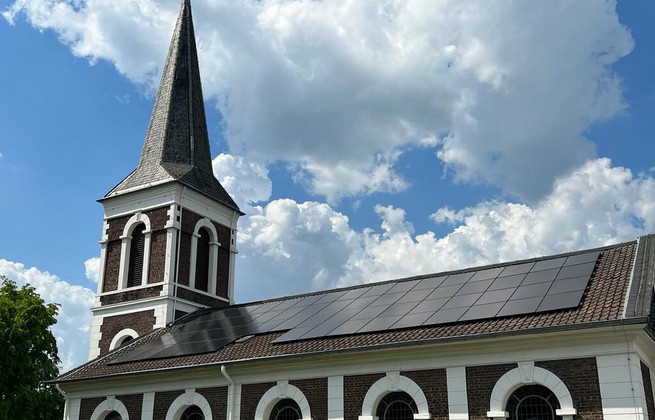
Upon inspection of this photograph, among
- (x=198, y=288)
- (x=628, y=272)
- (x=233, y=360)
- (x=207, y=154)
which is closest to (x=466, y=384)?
(x=628, y=272)

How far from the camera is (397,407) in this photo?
58.2 ft

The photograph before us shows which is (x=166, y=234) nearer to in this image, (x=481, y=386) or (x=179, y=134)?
(x=179, y=134)

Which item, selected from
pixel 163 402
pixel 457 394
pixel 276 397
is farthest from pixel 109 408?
pixel 457 394

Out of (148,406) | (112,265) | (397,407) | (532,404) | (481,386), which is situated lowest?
(532,404)

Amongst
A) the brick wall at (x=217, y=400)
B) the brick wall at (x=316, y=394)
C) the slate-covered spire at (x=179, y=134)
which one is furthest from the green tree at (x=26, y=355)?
the brick wall at (x=316, y=394)

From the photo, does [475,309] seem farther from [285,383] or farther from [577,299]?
[285,383]

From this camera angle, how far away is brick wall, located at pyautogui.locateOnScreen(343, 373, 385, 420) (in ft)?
59.0

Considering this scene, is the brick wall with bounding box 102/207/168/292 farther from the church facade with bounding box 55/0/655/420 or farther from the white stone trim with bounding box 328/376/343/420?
the white stone trim with bounding box 328/376/343/420

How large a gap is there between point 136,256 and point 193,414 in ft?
39.9

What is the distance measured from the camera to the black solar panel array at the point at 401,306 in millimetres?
18016

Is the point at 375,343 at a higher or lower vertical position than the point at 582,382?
higher

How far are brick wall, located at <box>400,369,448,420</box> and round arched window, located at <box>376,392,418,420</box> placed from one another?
0.56 metres

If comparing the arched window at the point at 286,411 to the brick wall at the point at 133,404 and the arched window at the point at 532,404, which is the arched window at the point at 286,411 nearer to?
the brick wall at the point at 133,404

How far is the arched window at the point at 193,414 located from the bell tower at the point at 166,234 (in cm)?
774
